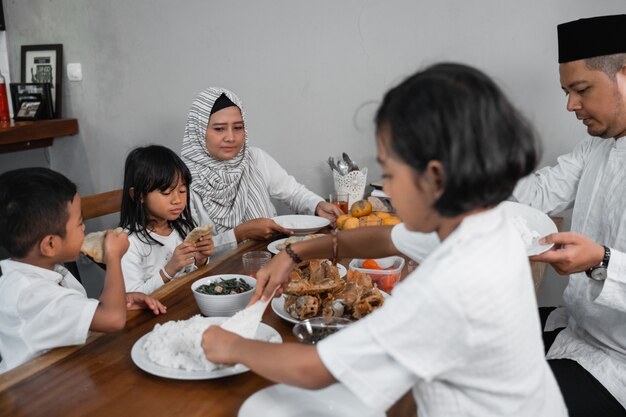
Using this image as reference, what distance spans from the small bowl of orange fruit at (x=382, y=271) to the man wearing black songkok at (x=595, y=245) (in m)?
0.37

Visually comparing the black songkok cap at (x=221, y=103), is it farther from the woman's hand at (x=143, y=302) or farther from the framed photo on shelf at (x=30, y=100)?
the framed photo on shelf at (x=30, y=100)

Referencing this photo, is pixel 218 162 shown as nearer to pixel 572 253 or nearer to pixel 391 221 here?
pixel 391 221

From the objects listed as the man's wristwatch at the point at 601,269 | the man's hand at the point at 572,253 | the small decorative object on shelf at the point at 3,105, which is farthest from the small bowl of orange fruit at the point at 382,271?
the small decorative object on shelf at the point at 3,105

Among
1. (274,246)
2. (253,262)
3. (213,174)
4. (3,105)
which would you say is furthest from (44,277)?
(3,105)

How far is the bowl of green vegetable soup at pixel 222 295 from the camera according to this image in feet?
4.24

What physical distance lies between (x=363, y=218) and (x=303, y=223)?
273 mm

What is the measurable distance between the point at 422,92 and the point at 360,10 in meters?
2.35

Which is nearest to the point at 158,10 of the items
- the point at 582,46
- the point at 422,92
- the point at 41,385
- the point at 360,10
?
the point at 360,10

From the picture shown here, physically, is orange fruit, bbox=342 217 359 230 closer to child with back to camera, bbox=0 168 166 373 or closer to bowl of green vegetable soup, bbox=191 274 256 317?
bowl of green vegetable soup, bbox=191 274 256 317

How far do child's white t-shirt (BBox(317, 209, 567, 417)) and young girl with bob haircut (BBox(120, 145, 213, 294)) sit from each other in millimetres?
1170

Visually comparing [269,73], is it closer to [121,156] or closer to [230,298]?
[121,156]

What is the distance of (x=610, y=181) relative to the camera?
1.72m

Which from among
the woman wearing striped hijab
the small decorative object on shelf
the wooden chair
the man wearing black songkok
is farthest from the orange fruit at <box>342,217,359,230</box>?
the small decorative object on shelf

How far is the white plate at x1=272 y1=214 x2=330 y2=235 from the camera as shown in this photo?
2.14 m
